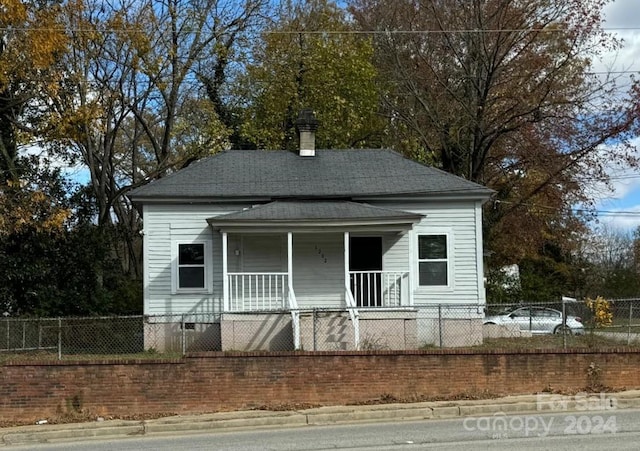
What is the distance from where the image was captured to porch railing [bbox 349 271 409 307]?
58.9ft

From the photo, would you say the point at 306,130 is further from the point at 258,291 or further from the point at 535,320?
the point at 535,320

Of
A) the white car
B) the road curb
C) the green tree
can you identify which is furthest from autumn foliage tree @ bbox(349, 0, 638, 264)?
the road curb

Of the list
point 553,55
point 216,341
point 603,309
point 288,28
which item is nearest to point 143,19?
point 288,28

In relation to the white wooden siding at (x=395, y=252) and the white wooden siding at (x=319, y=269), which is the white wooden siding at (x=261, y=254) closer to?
the white wooden siding at (x=319, y=269)

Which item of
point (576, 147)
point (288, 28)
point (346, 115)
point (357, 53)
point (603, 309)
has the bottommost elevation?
point (603, 309)

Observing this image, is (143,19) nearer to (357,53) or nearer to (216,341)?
(357,53)

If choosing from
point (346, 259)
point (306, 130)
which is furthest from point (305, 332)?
point (306, 130)

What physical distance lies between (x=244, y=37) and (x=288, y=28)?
2.24m

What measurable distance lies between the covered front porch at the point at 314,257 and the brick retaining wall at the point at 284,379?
3.93 metres

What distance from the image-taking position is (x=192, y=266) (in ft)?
62.3

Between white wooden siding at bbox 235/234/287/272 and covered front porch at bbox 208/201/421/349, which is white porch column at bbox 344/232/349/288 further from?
white wooden siding at bbox 235/234/287/272

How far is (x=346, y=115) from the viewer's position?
95.3 ft

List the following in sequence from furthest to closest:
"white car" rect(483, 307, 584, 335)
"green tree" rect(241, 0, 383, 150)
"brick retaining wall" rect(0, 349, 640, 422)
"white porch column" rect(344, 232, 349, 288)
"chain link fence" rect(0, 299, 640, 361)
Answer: "green tree" rect(241, 0, 383, 150), "white porch column" rect(344, 232, 349, 288), "white car" rect(483, 307, 584, 335), "chain link fence" rect(0, 299, 640, 361), "brick retaining wall" rect(0, 349, 640, 422)

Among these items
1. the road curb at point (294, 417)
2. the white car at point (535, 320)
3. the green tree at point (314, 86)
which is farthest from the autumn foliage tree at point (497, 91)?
the road curb at point (294, 417)
